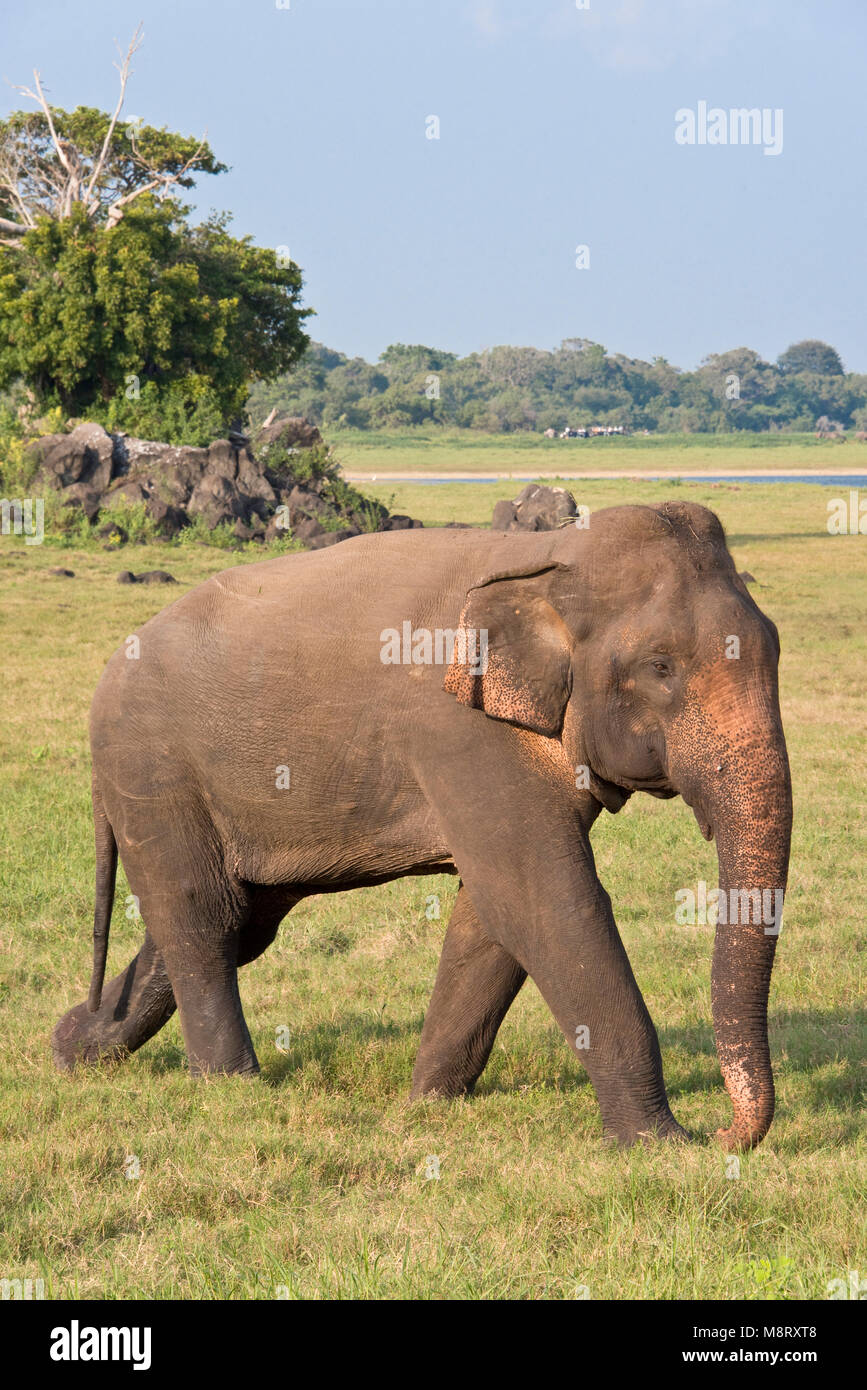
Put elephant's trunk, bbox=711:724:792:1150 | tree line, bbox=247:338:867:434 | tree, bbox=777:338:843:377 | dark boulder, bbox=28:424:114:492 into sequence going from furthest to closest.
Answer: tree, bbox=777:338:843:377 → tree line, bbox=247:338:867:434 → dark boulder, bbox=28:424:114:492 → elephant's trunk, bbox=711:724:792:1150

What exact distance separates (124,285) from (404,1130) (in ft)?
94.4

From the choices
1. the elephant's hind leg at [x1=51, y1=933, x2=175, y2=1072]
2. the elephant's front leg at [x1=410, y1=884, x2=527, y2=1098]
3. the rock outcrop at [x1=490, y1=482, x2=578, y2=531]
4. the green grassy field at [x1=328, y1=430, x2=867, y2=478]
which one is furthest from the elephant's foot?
the green grassy field at [x1=328, y1=430, x2=867, y2=478]

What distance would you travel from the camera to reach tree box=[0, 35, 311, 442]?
32219mm

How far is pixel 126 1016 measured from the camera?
Answer: 6.77 m

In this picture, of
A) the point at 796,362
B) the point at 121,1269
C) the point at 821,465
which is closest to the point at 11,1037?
the point at 121,1269

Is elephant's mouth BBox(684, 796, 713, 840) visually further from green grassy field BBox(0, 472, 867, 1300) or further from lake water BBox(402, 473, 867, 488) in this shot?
lake water BBox(402, 473, 867, 488)

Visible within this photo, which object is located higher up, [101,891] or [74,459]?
[74,459]

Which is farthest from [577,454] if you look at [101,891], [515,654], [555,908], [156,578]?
[555,908]

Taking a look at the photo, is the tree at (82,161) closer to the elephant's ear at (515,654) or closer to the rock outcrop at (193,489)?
the rock outcrop at (193,489)

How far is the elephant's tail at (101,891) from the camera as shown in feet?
21.9

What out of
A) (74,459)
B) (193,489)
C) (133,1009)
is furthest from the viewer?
(193,489)

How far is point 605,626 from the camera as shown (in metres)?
5.42

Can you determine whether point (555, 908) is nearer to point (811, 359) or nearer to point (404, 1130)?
point (404, 1130)

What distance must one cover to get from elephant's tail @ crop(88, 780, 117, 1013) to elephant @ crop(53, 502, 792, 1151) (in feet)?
0.05
